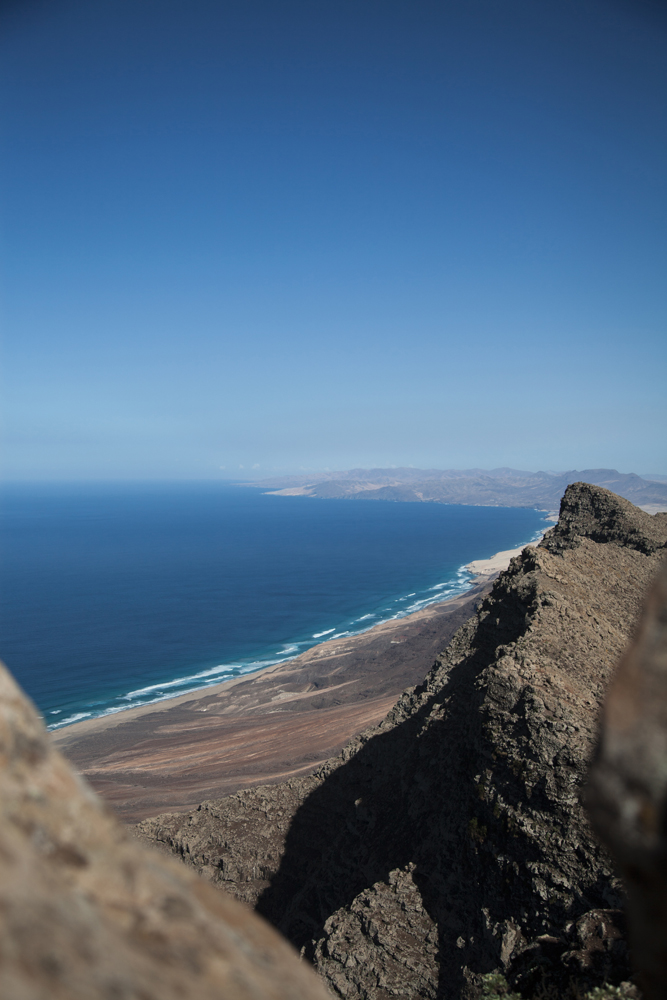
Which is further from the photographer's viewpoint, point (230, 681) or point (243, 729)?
point (230, 681)

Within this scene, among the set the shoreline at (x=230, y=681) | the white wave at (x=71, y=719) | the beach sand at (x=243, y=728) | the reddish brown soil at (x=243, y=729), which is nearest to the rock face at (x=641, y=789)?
the beach sand at (x=243, y=728)

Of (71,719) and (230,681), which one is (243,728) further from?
(71,719)

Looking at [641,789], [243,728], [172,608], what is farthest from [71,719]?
[641,789]

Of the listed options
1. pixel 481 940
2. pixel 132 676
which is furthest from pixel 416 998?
pixel 132 676

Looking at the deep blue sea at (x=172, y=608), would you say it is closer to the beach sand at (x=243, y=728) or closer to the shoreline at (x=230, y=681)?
the shoreline at (x=230, y=681)

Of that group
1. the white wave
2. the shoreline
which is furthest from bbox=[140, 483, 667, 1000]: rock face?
the white wave

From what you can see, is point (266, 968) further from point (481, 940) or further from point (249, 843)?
point (249, 843)
